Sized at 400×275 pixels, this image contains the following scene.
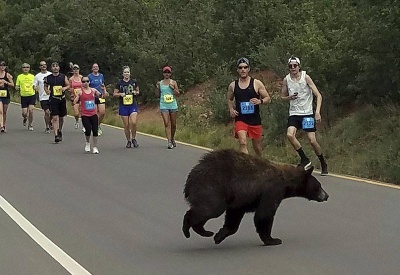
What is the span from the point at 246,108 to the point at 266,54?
12993 millimetres

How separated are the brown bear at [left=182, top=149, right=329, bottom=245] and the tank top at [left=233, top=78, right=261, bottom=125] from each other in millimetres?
4172

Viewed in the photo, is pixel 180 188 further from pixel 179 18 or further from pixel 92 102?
pixel 179 18

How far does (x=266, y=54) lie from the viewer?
2556cm

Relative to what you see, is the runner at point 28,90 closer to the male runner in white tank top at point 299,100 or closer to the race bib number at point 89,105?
the race bib number at point 89,105

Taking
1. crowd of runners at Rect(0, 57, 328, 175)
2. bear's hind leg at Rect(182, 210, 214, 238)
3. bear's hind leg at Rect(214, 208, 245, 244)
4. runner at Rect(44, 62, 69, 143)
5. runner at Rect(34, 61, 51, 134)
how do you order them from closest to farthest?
bear's hind leg at Rect(182, 210, 214, 238) → bear's hind leg at Rect(214, 208, 245, 244) → crowd of runners at Rect(0, 57, 328, 175) → runner at Rect(44, 62, 69, 143) → runner at Rect(34, 61, 51, 134)

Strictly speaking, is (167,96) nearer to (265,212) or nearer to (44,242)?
(44,242)

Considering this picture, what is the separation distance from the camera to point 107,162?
54.0 ft

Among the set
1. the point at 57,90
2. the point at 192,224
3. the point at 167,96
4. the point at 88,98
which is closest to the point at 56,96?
the point at 57,90

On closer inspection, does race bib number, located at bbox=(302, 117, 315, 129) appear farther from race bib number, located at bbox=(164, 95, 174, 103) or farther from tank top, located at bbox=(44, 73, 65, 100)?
tank top, located at bbox=(44, 73, 65, 100)

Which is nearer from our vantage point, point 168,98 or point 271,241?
point 271,241

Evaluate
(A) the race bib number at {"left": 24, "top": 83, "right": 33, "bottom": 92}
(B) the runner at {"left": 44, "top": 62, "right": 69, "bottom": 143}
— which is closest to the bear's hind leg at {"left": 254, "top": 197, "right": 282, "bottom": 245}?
(B) the runner at {"left": 44, "top": 62, "right": 69, "bottom": 143}

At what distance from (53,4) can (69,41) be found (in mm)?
Answer: 10435

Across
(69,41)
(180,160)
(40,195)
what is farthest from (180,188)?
(69,41)

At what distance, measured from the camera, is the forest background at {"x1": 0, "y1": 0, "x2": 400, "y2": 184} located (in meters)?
18.4
